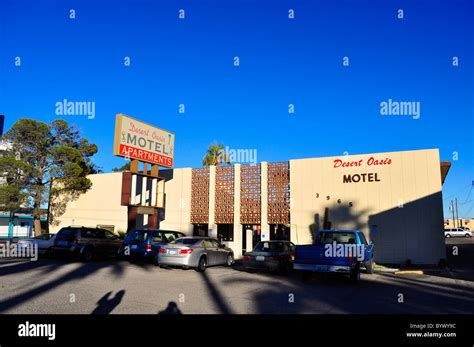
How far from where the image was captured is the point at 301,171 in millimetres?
23328

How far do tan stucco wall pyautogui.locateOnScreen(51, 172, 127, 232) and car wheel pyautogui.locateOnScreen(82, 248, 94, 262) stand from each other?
1133 centimetres

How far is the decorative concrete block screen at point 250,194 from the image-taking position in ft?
80.1

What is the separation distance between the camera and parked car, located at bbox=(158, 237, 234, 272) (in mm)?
14594

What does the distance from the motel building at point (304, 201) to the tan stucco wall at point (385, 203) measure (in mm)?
48

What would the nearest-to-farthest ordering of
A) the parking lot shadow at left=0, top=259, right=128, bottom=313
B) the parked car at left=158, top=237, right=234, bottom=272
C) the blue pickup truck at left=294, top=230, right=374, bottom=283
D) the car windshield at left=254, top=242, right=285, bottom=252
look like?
the parking lot shadow at left=0, top=259, right=128, bottom=313 < the blue pickup truck at left=294, top=230, right=374, bottom=283 < the parked car at left=158, top=237, right=234, bottom=272 < the car windshield at left=254, top=242, right=285, bottom=252

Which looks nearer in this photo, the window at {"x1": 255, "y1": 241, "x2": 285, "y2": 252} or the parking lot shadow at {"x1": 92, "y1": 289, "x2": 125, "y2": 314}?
the parking lot shadow at {"x1": 92, "y1": 289, "x2": 125, "y2": 314}

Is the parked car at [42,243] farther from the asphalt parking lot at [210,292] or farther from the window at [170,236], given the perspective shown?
the window at [170,236]

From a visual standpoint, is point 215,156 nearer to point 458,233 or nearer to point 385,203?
point 385,203

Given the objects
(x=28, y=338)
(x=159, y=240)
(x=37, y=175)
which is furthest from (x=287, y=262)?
(x=37, y=175)

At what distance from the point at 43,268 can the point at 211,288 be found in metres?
7.34

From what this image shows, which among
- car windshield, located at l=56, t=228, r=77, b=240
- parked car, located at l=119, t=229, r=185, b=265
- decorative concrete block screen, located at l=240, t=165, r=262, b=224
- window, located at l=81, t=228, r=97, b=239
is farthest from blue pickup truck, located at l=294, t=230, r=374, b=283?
decorative concrete block screen, located at l=240, t=165, r=262, b=224

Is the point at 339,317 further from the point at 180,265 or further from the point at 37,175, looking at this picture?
the point at 37,175

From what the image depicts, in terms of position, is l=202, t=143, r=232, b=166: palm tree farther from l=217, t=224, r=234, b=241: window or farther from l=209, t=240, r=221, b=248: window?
l=209, t=240, r=221, b=248: window

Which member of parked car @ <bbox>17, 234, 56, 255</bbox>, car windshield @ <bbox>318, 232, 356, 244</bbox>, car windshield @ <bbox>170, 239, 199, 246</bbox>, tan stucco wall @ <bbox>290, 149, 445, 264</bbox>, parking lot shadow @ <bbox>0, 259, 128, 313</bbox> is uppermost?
tan stucco wall @ <bbox>290, 149, 445, 264</bbox>
